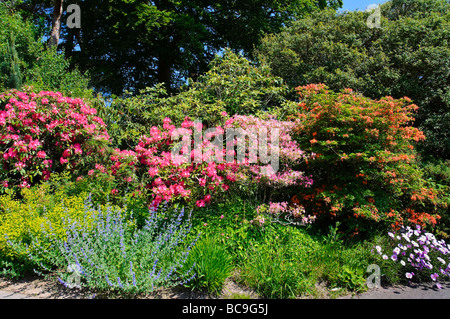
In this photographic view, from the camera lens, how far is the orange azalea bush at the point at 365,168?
14.5 ft

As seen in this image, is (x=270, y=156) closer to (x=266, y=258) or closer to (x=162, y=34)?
(x=266, y=258)

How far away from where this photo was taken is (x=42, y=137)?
5098 mm

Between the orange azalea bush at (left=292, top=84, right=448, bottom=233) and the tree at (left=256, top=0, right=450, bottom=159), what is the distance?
11.0ft

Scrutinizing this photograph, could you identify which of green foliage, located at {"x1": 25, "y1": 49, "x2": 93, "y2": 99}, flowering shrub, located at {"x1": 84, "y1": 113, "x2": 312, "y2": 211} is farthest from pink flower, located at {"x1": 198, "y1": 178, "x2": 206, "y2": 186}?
green foliage, located at {"x1": 25, "y1": 49, "x2": 93, "y2": 99}

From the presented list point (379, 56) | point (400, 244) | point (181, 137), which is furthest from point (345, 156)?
point (379, 56)

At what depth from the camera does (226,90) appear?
5984 millimetres

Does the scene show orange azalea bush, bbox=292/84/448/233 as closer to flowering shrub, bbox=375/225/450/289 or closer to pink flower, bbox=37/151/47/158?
flowering shrub, bbox=375/225/450/289

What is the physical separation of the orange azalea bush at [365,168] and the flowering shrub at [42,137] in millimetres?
3804

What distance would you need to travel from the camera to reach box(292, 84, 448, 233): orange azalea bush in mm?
4414

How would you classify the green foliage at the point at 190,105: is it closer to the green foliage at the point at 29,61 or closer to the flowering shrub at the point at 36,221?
the green foliage at the point at 29,61

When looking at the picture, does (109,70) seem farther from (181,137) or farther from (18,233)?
(18,233)

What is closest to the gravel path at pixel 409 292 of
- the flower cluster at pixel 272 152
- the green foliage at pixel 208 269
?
the green foliage at pixel 208 269

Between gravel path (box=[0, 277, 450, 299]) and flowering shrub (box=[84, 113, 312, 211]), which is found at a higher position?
flowering shrub (box=[84, 113, 312, 211])

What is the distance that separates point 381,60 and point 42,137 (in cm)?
841
